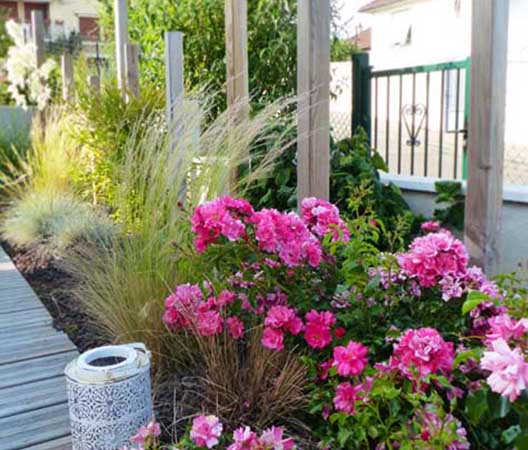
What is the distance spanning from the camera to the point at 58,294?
322 centimetres

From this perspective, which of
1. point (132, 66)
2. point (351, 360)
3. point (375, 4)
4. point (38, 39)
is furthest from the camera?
point (375, 4)

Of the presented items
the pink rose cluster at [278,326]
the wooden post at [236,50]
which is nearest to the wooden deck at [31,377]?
the pink rose cluster at [278,326]

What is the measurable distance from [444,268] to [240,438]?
704mm

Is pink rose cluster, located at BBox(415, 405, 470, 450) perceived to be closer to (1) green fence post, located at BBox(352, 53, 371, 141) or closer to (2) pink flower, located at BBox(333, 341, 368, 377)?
(2) pink flower, located at BBox(333, 341, 368, 377)

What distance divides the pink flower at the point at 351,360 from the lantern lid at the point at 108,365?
1.68ft

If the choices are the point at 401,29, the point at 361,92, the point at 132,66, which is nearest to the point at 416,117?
the point at 361,92

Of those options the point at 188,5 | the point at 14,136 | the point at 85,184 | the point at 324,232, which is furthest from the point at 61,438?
the point at 14,136

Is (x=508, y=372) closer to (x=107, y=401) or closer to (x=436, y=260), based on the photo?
(x=436, y=260)

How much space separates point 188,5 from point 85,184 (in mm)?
1877

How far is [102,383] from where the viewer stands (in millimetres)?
1494

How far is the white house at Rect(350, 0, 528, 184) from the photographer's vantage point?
15.1 feet

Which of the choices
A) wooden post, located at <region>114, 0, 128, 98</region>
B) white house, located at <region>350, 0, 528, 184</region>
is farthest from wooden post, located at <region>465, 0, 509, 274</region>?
wooden post, located at <region>114, 0, 128, 98</region>

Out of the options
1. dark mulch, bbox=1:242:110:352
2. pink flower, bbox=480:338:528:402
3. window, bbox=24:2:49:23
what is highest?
window, bbox=24:2:49:23

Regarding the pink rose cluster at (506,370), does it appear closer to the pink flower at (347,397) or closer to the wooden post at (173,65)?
the pink flower at (347,397)
